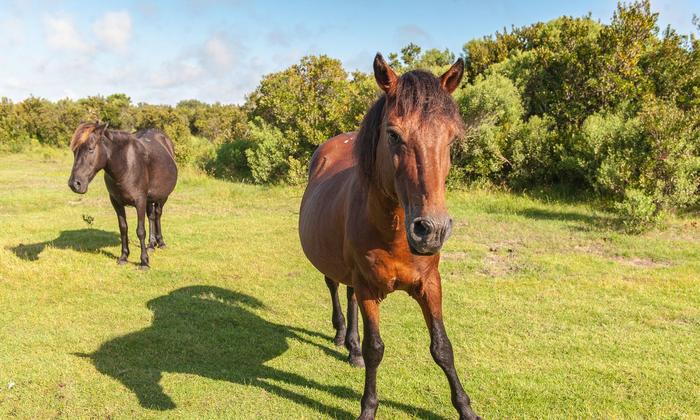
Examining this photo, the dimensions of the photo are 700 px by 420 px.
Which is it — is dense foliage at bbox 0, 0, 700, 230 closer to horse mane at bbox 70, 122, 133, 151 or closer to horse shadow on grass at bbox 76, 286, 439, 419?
horse mane at bbox 70, 122, 133, 151

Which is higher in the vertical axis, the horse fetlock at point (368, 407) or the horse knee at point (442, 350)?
the horse knee at point (442, 350)

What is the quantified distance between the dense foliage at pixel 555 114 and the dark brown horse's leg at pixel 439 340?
710 centimetres

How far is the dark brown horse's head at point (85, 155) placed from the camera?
678 cm

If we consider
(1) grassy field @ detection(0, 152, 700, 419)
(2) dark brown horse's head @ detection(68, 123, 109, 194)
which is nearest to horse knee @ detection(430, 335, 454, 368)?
(1) grassy field @ detection(0, 152, 700, 419)

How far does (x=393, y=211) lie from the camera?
2.77 m

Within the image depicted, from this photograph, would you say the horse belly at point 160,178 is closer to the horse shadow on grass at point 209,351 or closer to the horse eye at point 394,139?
the horse shadow on grass at point 209,351

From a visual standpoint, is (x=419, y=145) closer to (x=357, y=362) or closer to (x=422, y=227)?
(x=422, y=227)

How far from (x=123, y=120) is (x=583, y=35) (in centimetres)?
3350

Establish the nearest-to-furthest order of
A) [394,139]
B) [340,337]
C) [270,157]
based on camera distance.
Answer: [394,139] < [340,337] < [270,157]

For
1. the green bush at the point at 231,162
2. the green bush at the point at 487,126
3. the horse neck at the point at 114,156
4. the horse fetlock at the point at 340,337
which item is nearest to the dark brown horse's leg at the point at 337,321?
the horse fetlock at the point at 340,337

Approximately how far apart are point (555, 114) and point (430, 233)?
12.4 metres

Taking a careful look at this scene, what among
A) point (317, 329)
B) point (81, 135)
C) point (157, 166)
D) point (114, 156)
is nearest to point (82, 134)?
point (81, 135)

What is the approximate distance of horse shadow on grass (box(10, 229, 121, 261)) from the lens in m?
7.98

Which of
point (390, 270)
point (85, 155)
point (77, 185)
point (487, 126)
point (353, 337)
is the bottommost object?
point (353, 337)
